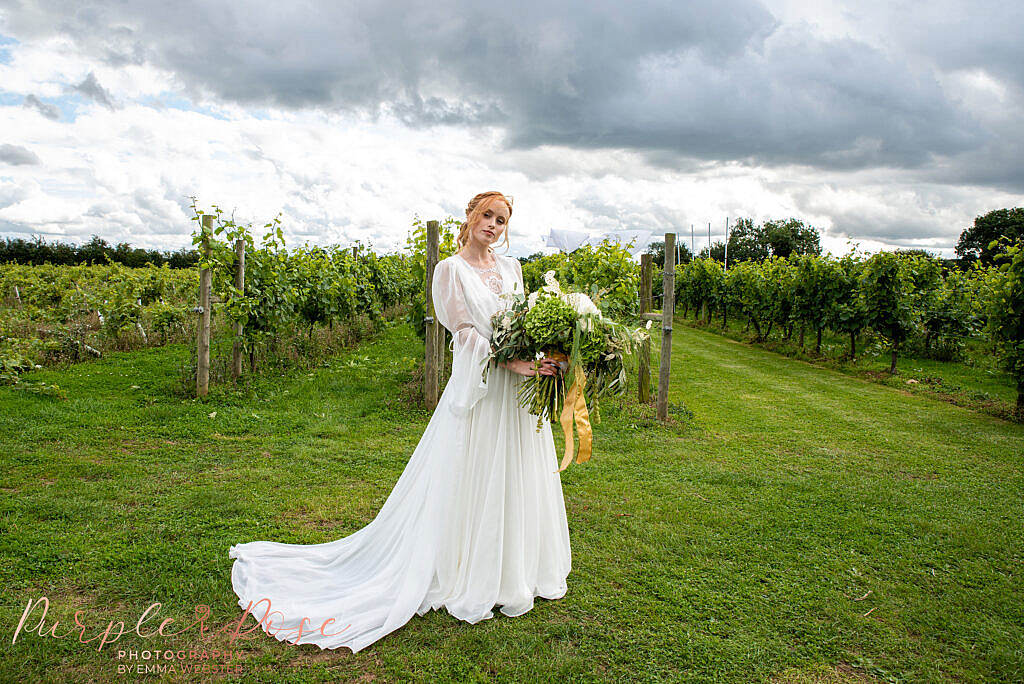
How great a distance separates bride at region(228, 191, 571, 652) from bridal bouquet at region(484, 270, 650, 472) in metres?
0.09

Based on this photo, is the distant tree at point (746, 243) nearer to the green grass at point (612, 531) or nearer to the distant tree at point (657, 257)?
the distant tree at point (657, 257)

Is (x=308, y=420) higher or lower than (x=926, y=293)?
lower

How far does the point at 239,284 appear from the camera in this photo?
8211 millimetres

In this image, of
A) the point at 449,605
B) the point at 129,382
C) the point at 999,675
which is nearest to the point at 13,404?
the point at 129,382

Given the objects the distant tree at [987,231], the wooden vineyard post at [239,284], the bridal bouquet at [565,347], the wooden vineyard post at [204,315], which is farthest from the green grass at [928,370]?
the distant tree at [987,231]

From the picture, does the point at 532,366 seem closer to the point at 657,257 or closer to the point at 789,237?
the point at 657,257

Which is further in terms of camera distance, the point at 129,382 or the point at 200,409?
the point at 129,382

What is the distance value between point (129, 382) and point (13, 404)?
1425mm

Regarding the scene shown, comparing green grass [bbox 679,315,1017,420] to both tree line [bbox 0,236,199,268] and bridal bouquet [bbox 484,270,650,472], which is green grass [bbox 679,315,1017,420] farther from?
→ tree line [bbox 0,236,199,268]

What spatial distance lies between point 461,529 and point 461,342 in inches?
43.5

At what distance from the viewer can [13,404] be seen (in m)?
6.87

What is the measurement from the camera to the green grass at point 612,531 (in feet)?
10.0

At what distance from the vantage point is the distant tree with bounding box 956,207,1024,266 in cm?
3444

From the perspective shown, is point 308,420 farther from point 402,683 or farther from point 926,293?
point 926,293
